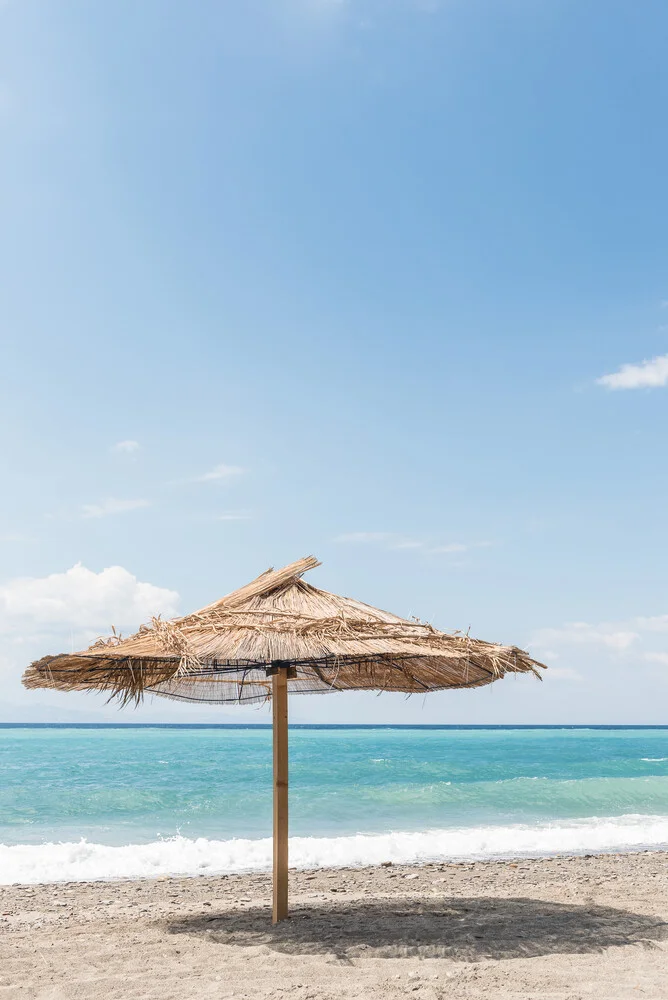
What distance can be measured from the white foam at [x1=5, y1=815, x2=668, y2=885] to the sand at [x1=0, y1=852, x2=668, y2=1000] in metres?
1.06

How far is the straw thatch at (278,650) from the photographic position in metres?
4.51

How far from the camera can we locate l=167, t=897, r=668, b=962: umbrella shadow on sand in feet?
14.8

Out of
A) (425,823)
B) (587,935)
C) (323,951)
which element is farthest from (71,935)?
(425,823)

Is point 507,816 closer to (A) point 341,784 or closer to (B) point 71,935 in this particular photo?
(A) point 341,784

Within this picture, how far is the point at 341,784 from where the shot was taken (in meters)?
17.8

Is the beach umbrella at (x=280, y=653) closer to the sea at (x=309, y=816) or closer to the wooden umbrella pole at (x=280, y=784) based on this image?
the wooden umbrella pole at (x=280, y=784)

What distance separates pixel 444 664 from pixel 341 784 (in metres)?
13.7

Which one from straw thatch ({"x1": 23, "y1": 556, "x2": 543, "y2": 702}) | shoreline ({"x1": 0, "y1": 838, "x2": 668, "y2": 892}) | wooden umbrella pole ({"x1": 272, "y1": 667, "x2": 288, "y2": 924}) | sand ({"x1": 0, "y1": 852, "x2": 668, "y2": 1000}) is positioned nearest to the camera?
sand ({"x1": 0, "y1": 852, "x2": 668, "y2": 1000})

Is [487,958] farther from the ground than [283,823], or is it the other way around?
[283,823]

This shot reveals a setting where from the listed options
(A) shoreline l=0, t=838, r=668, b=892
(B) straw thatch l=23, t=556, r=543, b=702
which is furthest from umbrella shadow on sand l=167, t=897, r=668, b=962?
(A) shoreline l=0, t=838, r=668, b=892

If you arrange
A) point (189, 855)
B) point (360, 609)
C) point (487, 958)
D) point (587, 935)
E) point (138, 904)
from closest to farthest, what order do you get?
1. point (487, 958)
2. point (587, 935)
3. point (360, 609)
4. point (138, 904)
5. point (189, 855)

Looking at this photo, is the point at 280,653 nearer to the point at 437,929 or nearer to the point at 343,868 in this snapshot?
the point at 437,929

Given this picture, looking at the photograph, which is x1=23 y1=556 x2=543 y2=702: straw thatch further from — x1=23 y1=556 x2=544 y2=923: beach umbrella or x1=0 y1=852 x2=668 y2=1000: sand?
x1=0 y1=852 x2=668 y2=1000: sand

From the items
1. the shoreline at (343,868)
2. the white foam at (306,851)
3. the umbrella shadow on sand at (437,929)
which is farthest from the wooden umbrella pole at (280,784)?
the white foam at (306,851)
